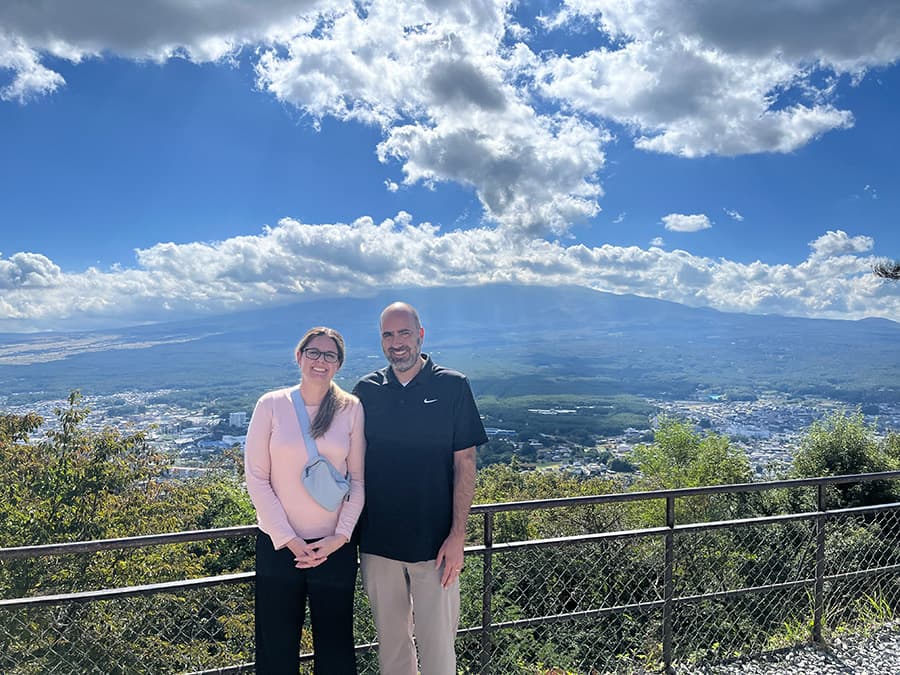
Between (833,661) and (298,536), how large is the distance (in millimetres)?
3047

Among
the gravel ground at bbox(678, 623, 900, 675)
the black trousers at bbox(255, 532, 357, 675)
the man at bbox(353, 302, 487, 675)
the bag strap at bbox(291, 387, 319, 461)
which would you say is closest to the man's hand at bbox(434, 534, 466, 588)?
the man at bbox(353, 302, 487, 675)

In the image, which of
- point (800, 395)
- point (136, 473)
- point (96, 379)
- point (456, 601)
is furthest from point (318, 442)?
point (96, 379)

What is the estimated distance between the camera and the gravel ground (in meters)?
3.20

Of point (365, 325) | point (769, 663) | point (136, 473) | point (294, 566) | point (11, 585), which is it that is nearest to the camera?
point (294, 566)

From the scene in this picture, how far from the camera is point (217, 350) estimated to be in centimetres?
13125

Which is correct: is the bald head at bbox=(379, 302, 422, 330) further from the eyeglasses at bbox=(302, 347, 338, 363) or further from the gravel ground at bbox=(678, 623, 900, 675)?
the gravel ground at bbox=(678, 623, 900, 675)

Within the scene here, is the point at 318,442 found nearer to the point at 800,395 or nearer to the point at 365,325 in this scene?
the point at 800,395

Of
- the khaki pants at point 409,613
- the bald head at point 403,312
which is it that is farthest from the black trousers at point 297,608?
the bald head at point 403,312

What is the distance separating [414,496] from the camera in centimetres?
228

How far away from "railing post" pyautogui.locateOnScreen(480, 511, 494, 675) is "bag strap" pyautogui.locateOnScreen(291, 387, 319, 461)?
91cm

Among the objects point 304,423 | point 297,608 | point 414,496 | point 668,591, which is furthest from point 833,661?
point 304,423

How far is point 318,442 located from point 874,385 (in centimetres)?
7657

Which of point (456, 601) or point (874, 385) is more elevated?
point (456, 601)

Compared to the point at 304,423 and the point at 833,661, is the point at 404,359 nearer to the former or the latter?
the point at 304,423
